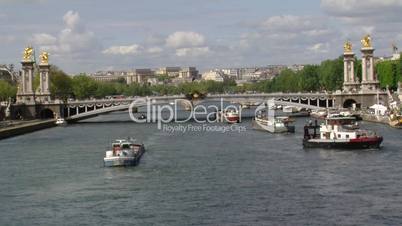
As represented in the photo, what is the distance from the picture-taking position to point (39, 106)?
275ft

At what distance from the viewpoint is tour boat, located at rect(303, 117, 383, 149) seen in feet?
148

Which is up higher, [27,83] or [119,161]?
[27,83]

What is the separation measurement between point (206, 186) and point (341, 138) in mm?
13759

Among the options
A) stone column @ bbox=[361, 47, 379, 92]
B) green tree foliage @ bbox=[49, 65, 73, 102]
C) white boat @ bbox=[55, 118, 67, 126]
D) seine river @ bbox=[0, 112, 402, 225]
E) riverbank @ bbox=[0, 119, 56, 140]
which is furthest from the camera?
green tree foliage @ bbox=[49, 65, 73, 102]

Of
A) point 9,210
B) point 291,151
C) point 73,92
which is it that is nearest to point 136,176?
point 9,210

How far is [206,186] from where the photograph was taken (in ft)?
111

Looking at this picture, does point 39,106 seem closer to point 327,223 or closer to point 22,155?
point 22,155

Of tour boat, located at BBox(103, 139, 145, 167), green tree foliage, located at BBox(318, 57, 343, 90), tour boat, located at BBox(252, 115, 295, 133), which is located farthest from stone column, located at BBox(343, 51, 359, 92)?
tour boat, located at BBox(103, 139, 145, 167)

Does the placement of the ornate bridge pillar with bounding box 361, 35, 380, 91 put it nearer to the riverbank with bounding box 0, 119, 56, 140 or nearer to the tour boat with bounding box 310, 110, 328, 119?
the tour boat with bounding box 310, 110, 328, 119

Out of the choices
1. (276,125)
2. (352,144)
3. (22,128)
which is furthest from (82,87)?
(352,144)

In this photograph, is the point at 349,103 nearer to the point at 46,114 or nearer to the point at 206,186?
the point at 46,114

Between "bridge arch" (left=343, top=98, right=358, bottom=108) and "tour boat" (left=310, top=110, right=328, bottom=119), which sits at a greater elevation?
"bridge arch" (left=343, top=98, right=358, bottom=108)

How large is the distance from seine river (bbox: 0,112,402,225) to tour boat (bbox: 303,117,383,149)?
778mm

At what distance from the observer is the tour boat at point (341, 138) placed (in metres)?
45.1
